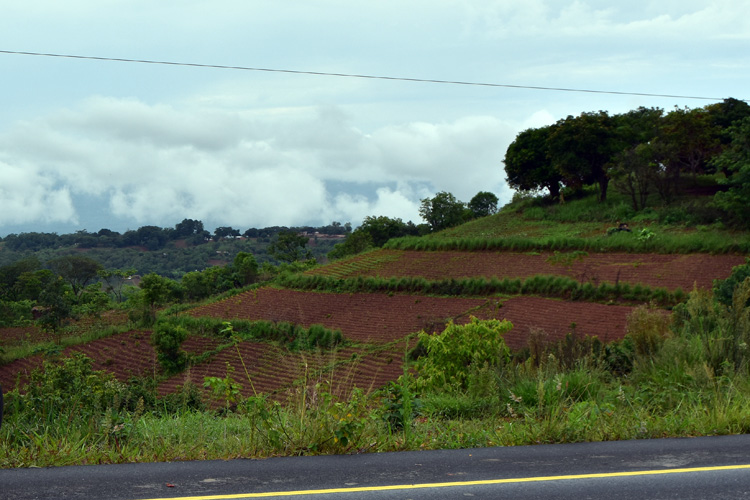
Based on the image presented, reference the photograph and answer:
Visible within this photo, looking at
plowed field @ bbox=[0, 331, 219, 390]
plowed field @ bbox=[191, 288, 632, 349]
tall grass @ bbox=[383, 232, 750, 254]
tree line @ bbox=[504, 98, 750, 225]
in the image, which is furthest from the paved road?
tree line @ bbox=[504, 98, 750, 225]

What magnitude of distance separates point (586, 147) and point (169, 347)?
3514cm

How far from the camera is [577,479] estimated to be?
15.0 ft

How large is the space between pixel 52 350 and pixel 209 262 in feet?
280

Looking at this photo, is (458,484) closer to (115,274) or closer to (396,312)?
(396,312)

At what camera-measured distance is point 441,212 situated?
76250 mm

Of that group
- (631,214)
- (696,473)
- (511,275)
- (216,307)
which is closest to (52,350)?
(216,307)

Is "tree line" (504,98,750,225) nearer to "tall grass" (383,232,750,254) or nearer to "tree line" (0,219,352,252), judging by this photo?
"tall grass" (383,232,750,254)

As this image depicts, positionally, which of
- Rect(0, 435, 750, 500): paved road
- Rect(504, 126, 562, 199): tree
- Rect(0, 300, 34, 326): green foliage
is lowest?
Rect(0, 300, 34, 326): green foliage

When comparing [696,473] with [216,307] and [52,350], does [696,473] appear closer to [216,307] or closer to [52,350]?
[52,350]

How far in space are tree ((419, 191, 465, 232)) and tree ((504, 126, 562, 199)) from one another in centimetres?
1534

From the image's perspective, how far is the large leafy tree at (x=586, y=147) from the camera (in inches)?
2019

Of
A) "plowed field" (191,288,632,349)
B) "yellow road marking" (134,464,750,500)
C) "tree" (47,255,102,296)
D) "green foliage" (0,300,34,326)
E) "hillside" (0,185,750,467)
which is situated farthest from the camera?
"tree" (47,255,102,296)

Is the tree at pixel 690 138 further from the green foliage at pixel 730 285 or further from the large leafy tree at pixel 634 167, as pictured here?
the green foliage at pixel 730 285

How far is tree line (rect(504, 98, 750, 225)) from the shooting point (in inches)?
1855
